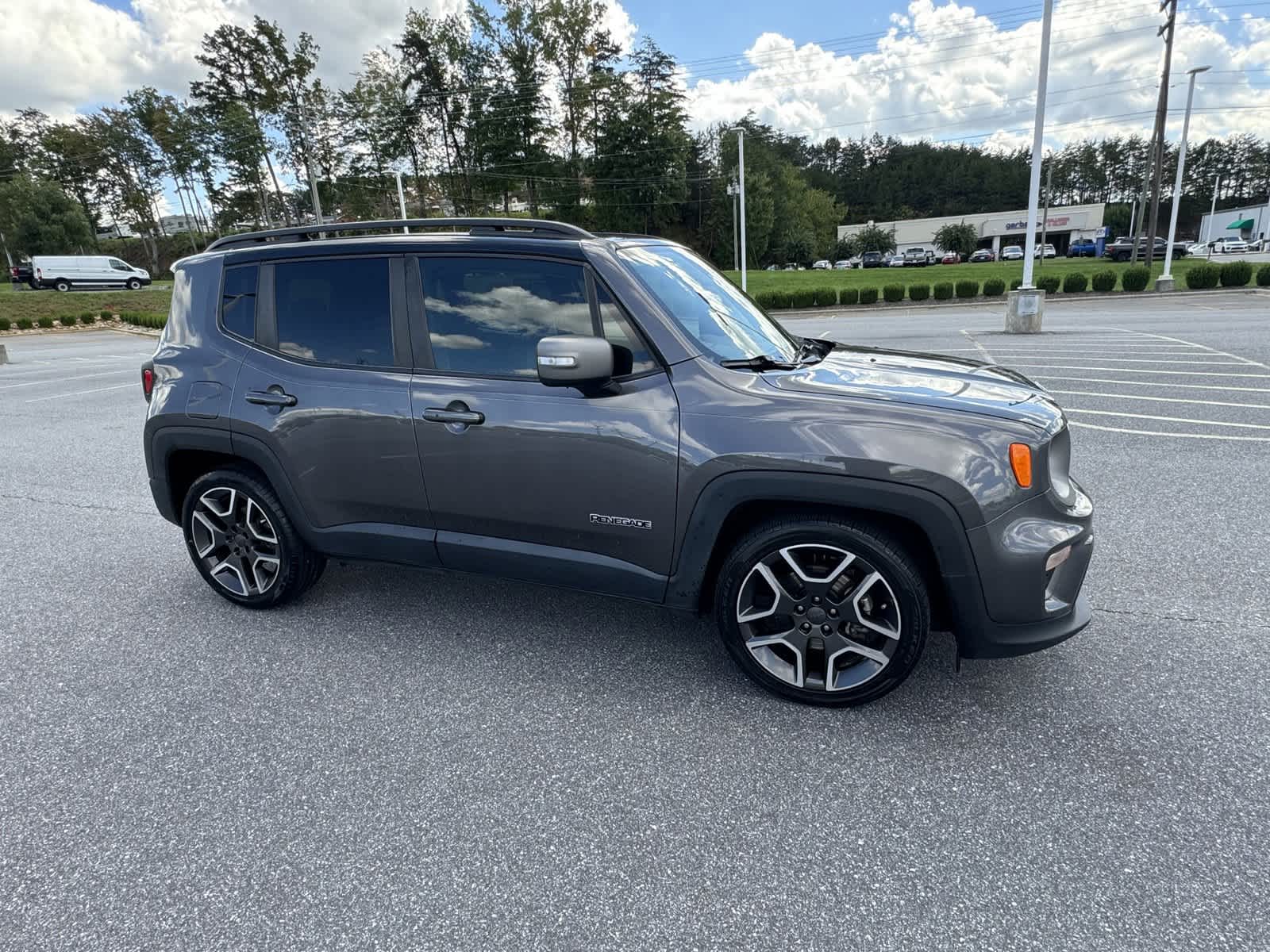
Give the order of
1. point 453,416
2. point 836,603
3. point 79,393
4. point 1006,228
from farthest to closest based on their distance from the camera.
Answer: point 1006,228
point 79,393
point 453,416
point 836,603

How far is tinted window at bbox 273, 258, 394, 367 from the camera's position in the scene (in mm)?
3133

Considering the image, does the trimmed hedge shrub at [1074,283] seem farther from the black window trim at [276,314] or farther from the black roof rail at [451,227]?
the black window trim at [276,314]

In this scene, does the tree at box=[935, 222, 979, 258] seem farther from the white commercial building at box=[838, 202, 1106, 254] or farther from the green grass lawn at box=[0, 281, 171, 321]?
the green grass lawn at box=[0, 281, 171, 321]

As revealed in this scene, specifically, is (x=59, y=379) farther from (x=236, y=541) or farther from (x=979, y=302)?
(x=979, y=302)

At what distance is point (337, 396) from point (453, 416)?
2.10 ft

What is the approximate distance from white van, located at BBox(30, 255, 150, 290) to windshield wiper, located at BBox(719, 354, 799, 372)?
52.8 metres

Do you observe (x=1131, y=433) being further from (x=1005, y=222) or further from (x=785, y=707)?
(x=1005, y=222)

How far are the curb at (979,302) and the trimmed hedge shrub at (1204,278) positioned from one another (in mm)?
231

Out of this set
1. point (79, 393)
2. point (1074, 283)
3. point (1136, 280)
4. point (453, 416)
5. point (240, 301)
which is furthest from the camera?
point (1074, 283)

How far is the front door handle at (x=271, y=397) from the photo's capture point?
3260 millimetres

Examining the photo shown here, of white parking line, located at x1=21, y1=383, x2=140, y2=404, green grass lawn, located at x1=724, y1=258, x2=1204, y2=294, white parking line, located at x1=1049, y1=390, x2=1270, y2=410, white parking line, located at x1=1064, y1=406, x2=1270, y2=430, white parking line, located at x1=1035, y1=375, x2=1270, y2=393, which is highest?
green grass lawn, located at x1=724, y1=258, x2=1204, y2=294

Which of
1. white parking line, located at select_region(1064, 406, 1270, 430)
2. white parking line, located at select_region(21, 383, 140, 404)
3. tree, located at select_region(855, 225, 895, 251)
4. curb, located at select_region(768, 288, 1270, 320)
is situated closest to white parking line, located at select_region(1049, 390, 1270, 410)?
white parking line, located at select_region(1064, 406, 1270, 430)

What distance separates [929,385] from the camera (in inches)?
107

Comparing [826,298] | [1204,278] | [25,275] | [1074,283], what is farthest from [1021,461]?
[25,275]
